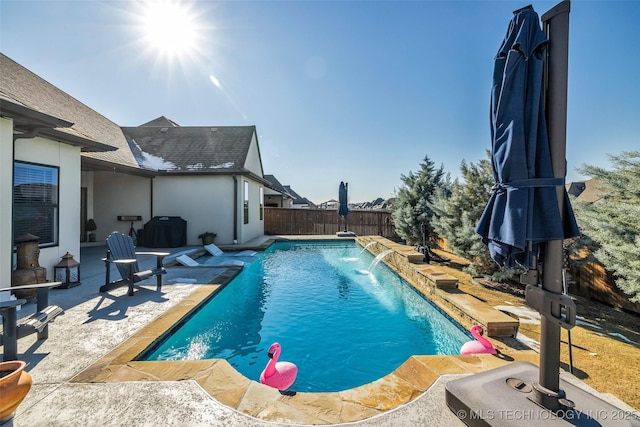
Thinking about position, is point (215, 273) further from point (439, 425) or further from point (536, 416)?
point (536, 416)

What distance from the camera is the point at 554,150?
1671 mm

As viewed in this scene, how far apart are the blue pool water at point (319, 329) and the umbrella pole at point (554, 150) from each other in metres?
1.99

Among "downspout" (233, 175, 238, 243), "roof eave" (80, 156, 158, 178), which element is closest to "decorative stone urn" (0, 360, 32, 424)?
"roof eave" (80, 156, 158, 178)

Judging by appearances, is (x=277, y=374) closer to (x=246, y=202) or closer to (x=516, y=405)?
(x=516, y=405)

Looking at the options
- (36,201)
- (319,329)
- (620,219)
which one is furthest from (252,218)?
(620,219)

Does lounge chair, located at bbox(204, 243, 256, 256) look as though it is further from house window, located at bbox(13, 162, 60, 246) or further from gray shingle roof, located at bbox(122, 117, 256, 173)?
house window, located at bbox(13, 162, 60, 246)

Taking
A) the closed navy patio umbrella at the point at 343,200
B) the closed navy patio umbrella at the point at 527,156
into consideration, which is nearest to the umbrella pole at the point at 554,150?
the closed navy patio umbrella at the point at 527,156

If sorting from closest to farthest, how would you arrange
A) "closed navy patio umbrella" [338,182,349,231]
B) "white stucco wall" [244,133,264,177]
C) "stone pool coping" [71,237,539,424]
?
"stone pool coping" [71,237,539,424] → "white stucco wall" [244,133,264,177] → "closed navy patio umbrella" [338,182,349,231]

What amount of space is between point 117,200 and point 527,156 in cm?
1418

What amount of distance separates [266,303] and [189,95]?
898cm

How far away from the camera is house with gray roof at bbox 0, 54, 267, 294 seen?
484 centimetres

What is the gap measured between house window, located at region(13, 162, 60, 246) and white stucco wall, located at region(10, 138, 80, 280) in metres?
0.10

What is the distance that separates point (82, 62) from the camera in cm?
754

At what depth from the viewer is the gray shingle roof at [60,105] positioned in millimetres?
6488
